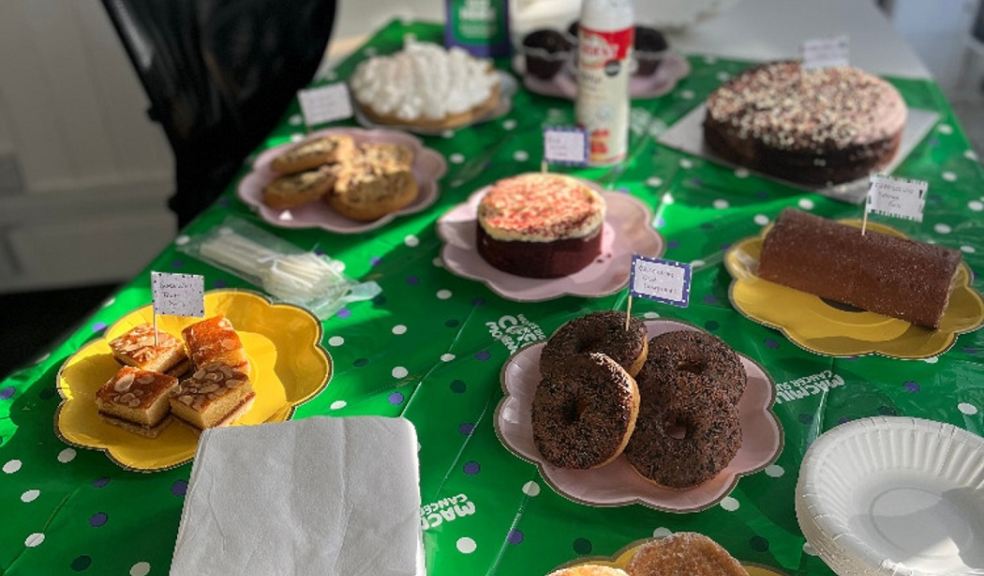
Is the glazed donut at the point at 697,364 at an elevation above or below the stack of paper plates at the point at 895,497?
above

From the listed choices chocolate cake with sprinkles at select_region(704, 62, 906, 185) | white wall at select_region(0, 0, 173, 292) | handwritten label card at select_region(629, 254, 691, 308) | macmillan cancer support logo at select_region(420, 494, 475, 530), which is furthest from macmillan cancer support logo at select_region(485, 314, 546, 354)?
white wall at select_region(0, 0, 173, 292)

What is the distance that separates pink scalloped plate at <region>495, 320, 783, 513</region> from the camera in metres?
1.16

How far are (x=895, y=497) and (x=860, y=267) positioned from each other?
433 millimetres

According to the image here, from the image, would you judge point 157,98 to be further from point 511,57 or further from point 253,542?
point 253,542

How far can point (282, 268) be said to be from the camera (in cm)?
158

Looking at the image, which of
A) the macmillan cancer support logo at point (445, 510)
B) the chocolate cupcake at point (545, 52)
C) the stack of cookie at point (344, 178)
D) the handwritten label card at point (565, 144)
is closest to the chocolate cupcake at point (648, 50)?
the chocolate cupcake at point (545, 52)

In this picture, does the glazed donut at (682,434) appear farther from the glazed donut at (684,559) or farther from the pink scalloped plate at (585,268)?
the pink scalloped plate at (585,268)

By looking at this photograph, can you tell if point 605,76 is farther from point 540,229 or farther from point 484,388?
point 484,388

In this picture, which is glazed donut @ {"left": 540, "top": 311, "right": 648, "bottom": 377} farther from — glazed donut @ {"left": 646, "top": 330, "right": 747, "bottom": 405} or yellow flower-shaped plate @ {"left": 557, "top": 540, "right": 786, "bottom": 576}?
yellow flower-shaped plate @ {"left": 557, "top": 540, "right": 786, "bottom": 576}

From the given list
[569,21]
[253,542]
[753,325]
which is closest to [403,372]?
[253,542]

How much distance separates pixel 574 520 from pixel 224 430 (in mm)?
440

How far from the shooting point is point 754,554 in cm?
110

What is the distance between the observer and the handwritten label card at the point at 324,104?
1991 millimetres

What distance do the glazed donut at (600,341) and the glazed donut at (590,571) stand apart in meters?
0.30
